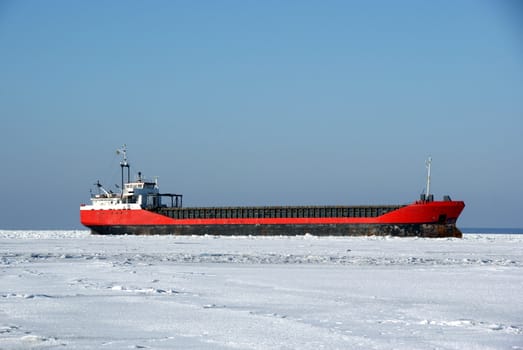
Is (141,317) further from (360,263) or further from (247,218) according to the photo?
(247,218)

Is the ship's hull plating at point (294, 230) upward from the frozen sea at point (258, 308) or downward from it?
downward

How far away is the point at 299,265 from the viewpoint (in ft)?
44.1

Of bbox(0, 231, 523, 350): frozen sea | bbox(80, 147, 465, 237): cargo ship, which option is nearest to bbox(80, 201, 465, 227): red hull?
bbox(80, 147, 465, 237): cargo ship

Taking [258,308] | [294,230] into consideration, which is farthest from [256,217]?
[258,308]

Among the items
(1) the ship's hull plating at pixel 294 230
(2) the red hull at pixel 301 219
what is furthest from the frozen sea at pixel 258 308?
(1) the ship's hull plating at pixel 294 230

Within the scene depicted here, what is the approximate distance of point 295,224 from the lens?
123ft

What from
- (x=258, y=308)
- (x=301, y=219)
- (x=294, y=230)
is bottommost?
(x=294, y=230)

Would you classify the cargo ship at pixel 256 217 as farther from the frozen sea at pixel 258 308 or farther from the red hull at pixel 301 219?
the frozen sea at pixel 258 308

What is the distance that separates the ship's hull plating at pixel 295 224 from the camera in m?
33.9

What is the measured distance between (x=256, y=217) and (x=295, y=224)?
10.3 feet

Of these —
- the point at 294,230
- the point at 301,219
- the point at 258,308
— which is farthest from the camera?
the point at 294,230

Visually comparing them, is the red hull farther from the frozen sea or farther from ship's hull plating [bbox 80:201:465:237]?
the frozen sea

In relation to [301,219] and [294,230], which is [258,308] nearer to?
[301,219]

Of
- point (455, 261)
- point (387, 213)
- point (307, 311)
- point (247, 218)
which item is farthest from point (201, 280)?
point (247, 218)
